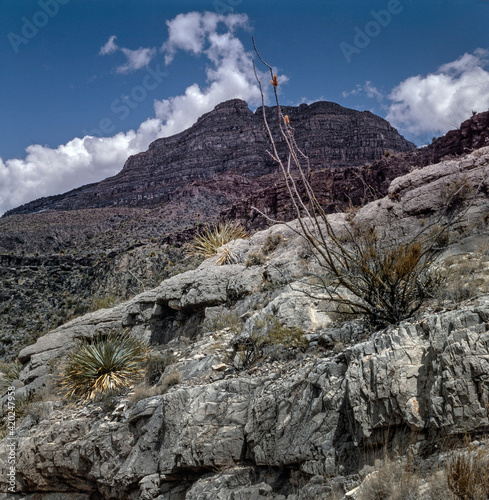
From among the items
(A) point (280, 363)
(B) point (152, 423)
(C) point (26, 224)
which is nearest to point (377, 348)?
(A) point (280, 363)

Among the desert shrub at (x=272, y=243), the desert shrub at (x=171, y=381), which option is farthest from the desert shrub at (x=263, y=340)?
the desert shrub at (x=272, y=243)

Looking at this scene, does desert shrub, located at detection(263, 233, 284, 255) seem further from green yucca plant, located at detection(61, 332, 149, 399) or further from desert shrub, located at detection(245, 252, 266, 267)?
green yucca plant, located at detection(61, 332, 149, 399)

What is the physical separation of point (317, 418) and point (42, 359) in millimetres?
8920

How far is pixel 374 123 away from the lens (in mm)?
102562

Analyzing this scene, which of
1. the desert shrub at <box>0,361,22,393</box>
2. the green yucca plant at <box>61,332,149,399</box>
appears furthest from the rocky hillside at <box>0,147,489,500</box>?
the desert shrub at <box>0,361,22,393</box>

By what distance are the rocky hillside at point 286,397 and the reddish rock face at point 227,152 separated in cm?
6541

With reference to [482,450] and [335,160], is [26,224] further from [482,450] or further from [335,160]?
[482,450]

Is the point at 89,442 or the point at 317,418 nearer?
the point at 317,418

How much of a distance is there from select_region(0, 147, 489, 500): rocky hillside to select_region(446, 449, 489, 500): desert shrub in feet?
0.36

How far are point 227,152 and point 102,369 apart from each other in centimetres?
10037

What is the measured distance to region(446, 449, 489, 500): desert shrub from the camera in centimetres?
239

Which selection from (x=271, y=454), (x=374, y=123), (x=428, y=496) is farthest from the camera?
(x=374, y=123)

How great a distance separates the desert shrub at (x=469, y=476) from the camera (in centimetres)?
239

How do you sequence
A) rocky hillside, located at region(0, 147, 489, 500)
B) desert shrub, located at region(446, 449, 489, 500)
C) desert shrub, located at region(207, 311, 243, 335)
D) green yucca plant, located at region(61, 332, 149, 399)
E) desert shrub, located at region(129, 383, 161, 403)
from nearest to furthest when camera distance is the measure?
desert shrub, located at region(446, 449, 489, 500) → rocky hillside, located at region(0, 147, 489, 500) → desert shrub, located at region(129, 383, 161, 403) → green yucca plant, located at region(61, 332, 149, 399) → desert shrub, located at region(207, 311, 243, 335)
